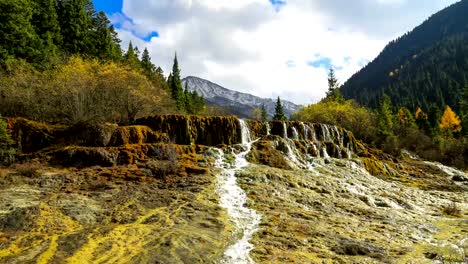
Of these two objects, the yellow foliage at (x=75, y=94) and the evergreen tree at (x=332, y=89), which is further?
the evergreen tree at (x=332, y=89)

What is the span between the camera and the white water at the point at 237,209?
10.5m

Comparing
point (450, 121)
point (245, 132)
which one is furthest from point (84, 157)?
point (450, 121)

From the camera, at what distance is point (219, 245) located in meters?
11.1

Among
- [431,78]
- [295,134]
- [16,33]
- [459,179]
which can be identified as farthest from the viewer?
[431,78]

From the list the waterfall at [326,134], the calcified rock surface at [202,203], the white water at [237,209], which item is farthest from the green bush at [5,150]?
the waterfall at [326,134]

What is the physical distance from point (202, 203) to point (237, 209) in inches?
62.8

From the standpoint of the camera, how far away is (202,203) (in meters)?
15.1

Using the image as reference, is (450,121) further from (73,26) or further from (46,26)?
(46,26)

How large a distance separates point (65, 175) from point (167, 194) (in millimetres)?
5618

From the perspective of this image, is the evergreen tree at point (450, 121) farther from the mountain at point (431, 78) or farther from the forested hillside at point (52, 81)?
the forested hillside at point (52, 81)

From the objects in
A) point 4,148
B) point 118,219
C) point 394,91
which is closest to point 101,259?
point 118,219

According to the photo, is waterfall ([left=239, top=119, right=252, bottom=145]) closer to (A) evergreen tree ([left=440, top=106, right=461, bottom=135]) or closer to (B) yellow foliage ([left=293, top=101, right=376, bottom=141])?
(B) yellow foliage ([left=293, top=101, right=376, bottom=141])

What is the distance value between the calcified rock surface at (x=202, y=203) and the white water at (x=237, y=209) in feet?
0.21

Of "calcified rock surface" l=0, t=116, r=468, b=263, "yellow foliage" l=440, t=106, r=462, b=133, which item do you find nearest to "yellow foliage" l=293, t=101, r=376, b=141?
"calcified rock surface" l=0, t=116, r=468, b=263
